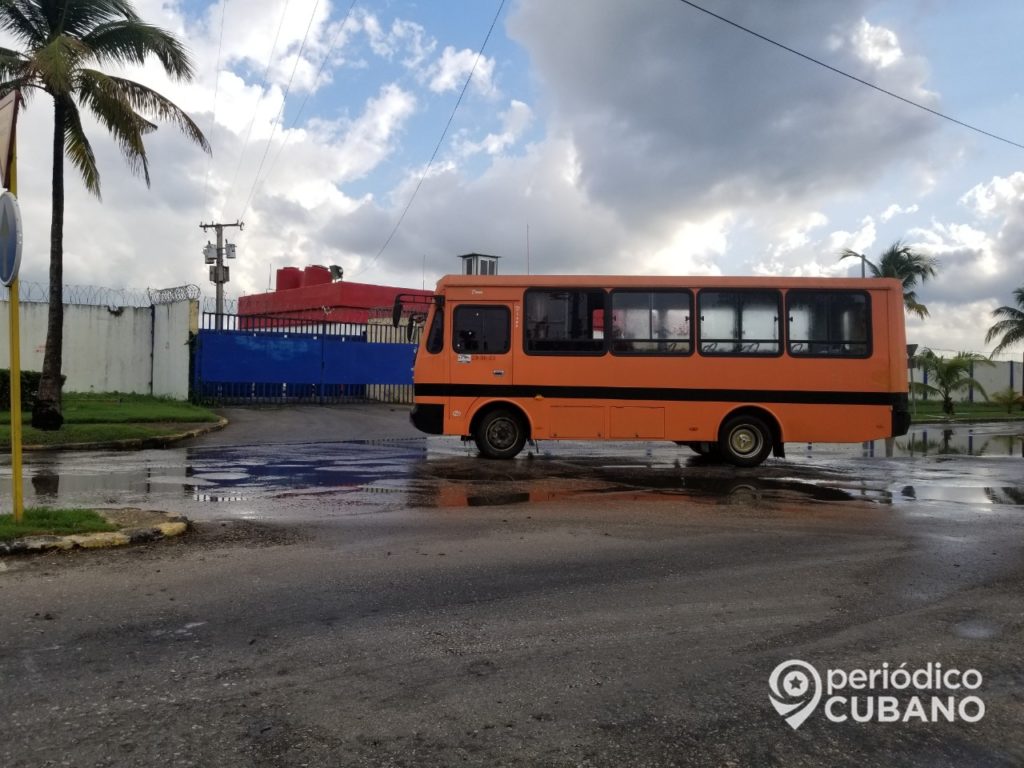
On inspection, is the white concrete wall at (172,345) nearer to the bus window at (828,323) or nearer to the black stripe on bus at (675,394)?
the black stripe on bus at (675,394)

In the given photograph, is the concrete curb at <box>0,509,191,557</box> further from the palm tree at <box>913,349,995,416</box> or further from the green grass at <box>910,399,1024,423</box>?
the palm tree at <box>913,349,995,416</box>

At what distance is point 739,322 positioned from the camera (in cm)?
1335

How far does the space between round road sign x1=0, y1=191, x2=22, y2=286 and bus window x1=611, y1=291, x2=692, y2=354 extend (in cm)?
894

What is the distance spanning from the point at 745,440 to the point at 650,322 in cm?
252

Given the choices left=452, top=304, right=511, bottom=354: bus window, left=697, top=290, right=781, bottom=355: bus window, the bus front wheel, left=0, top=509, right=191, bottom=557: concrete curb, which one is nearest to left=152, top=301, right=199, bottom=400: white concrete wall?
left=452, top=304, right=511, bottom=354: bus window

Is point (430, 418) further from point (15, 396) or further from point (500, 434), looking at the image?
point (15, 396)

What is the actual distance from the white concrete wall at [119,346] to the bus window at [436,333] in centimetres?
1553

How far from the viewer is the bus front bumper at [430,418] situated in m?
13.6

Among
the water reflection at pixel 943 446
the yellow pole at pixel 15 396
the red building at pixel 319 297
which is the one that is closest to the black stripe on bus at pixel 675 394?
the water reflection at pixel 943 446

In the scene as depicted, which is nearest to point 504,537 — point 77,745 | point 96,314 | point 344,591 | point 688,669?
point 344,591

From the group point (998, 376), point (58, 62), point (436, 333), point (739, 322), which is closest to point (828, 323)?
point (739, 322)

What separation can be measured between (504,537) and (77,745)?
4.38 m

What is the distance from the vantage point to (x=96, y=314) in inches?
1093

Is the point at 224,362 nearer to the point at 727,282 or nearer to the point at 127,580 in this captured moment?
the point at 727,282
